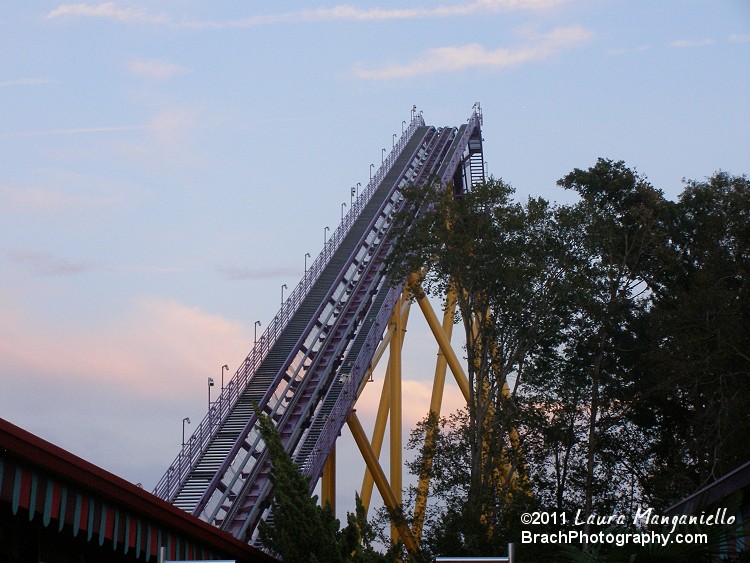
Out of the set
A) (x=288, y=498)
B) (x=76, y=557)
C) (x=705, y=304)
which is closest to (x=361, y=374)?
(x=705, y=304)

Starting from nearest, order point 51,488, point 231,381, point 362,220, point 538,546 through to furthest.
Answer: point 51,488
point 538,546
point 231,381
point 362,220

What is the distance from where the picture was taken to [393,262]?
1156 inches

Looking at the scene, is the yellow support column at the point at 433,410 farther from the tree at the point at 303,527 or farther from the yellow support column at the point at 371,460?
the tree at the point at 303,527

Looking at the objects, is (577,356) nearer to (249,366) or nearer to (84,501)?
(249,366)

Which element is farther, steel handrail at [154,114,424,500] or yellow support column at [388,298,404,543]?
yellow support column at [388,298,404,543]

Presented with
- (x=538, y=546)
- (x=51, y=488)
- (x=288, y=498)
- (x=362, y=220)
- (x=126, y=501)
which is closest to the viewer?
(x=51, y=488)

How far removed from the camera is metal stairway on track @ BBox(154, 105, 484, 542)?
24.6 meters

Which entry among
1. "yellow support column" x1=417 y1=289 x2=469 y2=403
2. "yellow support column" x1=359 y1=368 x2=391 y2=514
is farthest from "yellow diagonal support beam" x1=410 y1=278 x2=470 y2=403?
"yellow support column" x1=359 y1=368 x2=391 y2=514

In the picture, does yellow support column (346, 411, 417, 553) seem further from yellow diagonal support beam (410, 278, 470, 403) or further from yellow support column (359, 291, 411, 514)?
Answer: yellow diagonal support beam (410, 278, 470, 403)

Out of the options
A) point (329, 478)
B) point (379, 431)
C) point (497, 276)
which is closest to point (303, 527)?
point (497, 276)

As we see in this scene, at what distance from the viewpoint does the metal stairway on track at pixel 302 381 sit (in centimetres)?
2458

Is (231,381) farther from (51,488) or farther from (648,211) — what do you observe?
(51,488)

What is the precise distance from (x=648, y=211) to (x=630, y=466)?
6814 millimetres

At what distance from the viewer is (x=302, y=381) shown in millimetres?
29078
